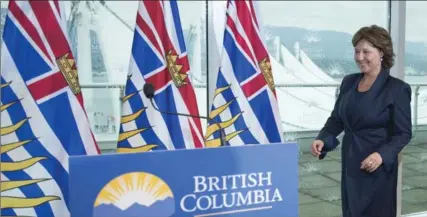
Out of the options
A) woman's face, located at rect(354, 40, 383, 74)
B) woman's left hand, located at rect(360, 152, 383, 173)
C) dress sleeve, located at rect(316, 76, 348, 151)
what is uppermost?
woman's face, located at rect(354, 40, 383, 74)

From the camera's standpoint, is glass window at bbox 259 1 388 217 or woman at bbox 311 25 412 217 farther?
glass window at bbox 259 1 388 217

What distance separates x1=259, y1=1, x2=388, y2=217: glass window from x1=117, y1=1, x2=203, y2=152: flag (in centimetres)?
94

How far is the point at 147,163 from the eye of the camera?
111 centimetres

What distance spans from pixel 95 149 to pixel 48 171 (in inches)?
8.4

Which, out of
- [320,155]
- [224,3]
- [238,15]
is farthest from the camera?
[224,3]

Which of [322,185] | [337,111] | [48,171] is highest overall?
[337,111]

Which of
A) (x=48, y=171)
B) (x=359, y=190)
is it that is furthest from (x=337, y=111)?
(x=48, y=171)

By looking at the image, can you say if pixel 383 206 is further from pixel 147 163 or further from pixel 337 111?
pixel 147 163

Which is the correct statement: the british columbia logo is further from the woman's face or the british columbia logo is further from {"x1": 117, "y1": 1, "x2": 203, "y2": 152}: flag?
{"x1": 117, "y1": 1, "x2": 203, "y2": 152}: flag

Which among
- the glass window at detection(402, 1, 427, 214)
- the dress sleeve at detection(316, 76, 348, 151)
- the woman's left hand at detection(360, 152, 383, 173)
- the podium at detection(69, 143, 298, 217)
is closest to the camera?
the podium at detection(69, 143, 298, 217)

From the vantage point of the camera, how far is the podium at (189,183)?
3.53 feet

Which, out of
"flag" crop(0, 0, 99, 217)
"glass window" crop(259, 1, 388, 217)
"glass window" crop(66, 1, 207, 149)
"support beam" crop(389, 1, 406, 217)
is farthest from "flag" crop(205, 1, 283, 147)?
"support beam" crop(389, 1, 406, 217)

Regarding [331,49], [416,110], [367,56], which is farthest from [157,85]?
[416,110]

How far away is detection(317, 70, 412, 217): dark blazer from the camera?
5.60 feet
